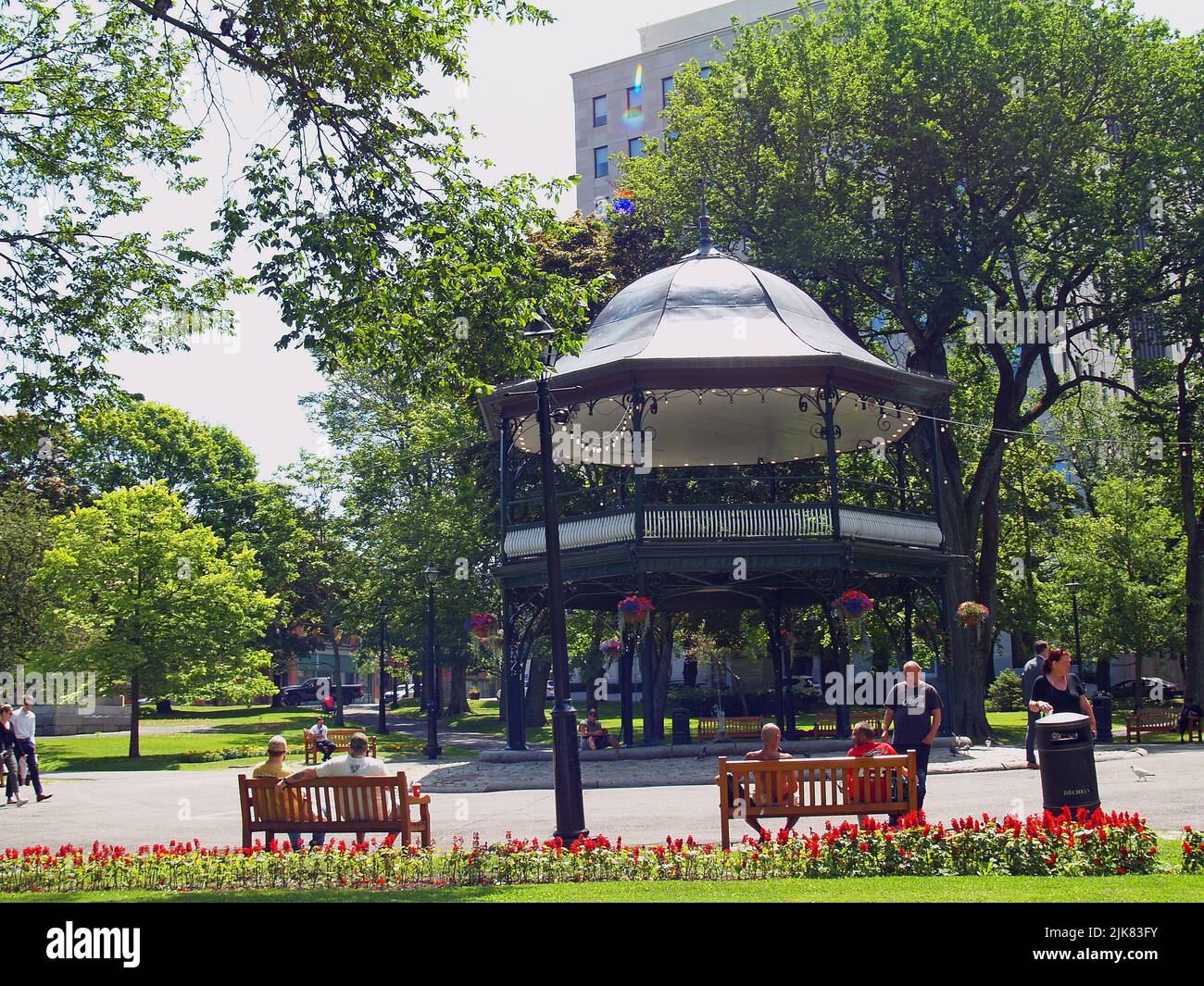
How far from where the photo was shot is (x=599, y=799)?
18.7 m

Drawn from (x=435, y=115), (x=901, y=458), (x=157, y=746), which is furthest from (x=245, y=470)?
(x=435, y=115)

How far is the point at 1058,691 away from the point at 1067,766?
1235 millimetres

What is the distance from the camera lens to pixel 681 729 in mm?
27453

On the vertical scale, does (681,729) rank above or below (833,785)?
below

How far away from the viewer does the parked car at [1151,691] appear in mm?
49188

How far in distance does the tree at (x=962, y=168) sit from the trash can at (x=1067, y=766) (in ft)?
58.4

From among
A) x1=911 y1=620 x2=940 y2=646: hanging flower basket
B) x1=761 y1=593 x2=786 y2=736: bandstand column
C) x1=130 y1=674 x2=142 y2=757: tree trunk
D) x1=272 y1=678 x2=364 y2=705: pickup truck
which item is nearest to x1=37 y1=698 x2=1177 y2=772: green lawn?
x1=130 y1=674 x2=142 y2=757: tree trunk

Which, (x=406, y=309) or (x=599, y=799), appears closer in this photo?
(x=406, y=309)

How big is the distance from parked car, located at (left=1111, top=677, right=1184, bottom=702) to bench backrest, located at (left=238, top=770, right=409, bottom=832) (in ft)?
A: 137

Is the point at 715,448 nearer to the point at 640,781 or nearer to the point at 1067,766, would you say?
the point at 640,781

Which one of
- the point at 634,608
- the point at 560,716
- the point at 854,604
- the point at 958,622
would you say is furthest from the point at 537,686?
the point at 560,716

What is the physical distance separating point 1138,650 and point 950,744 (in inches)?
752

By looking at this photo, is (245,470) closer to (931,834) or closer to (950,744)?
(950,744)
